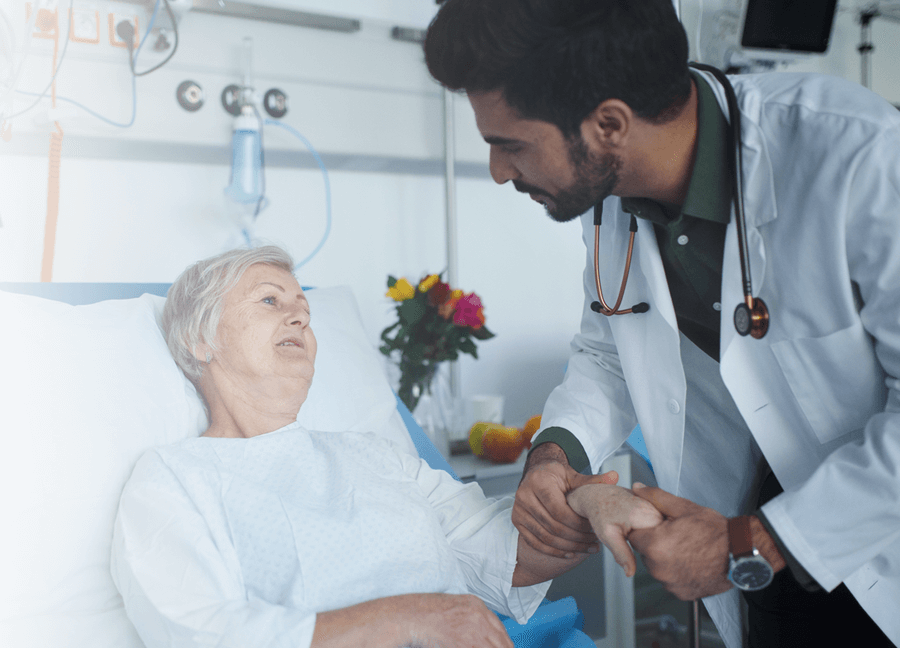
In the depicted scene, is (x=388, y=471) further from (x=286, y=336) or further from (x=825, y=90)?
(x=825, y=90)

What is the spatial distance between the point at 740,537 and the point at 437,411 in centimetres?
118

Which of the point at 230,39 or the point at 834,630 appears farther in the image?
the point at 230,39

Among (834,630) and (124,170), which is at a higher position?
(124,170)

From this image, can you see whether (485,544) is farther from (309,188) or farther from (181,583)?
(309,188)

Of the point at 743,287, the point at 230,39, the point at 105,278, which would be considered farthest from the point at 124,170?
the point at 743,287

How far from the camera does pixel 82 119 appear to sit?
1616mm

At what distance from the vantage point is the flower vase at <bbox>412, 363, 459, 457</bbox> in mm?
1853

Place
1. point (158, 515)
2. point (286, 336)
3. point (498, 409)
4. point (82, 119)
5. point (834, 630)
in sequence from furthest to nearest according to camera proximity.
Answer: point (498, 409) < point (82, 119) < point (286, 336) < point (834, 630) < point (158, 515)

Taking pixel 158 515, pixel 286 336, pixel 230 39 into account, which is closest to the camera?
pixel 158 515

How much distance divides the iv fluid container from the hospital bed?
0.54 m

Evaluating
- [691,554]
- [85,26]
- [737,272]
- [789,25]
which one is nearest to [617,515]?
[691,554]

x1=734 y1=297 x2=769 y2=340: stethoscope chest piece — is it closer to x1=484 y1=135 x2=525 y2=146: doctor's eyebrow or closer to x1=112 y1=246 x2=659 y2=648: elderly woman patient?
x1=112 y1=246 x2=659 y2=648: elderly woman patient

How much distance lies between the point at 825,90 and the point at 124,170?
5.34 ft

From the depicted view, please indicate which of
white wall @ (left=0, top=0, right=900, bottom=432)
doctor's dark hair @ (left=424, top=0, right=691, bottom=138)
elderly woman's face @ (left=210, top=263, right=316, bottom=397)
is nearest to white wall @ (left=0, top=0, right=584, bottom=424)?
white wall @ (left=0, top=0, right=900, bottom=432)
